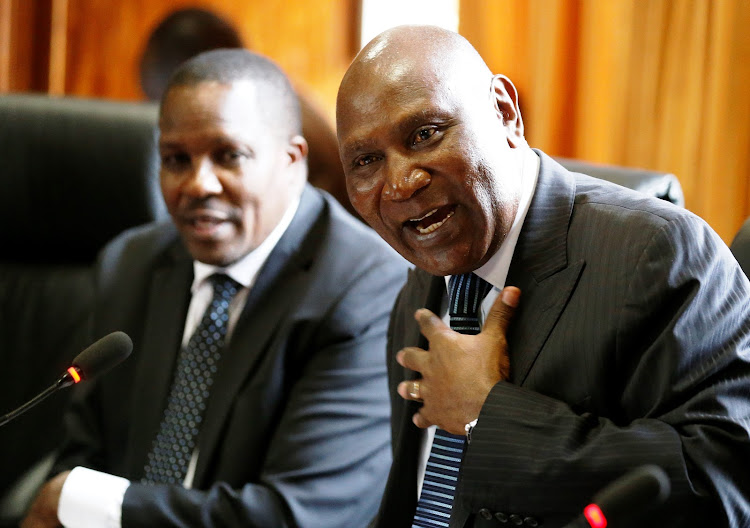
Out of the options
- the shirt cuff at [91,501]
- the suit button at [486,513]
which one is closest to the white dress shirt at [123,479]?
the shirt cuff at [91,501]

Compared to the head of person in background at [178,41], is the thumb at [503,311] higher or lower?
lower

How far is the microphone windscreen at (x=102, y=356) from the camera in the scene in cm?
136

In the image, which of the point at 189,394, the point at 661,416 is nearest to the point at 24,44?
the point at 189,394

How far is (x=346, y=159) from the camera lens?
1448mm

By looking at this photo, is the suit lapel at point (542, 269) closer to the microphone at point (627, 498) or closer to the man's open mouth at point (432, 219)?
the man's open mouth at point (432, 219)

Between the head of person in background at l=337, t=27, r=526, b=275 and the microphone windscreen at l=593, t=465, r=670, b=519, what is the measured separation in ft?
1.75

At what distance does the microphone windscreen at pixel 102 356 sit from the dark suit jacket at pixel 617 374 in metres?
0.51

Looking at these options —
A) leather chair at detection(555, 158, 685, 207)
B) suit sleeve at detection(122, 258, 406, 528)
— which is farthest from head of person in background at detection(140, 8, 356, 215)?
leather chair at detection(555, 158, 685, 207)

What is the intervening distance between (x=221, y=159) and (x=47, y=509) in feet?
2.73

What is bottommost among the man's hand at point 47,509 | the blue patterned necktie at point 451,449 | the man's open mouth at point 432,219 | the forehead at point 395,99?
the man's hand at point 47,509

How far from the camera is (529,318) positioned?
1373 mm

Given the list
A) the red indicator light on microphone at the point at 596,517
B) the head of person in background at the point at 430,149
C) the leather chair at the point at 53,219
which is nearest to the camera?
the red indicator light on microphone at the point at 596,517

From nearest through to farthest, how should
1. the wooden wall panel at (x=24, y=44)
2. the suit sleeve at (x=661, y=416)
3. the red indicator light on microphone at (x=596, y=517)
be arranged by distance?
the red indicator light on microphone at (x=596, y=517)
the suit sleeve at (x=661, y=416)
the wooden wall panel at (x=24, y=44)

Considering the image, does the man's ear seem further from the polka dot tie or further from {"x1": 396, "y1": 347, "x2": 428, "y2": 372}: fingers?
the polka dot tie
